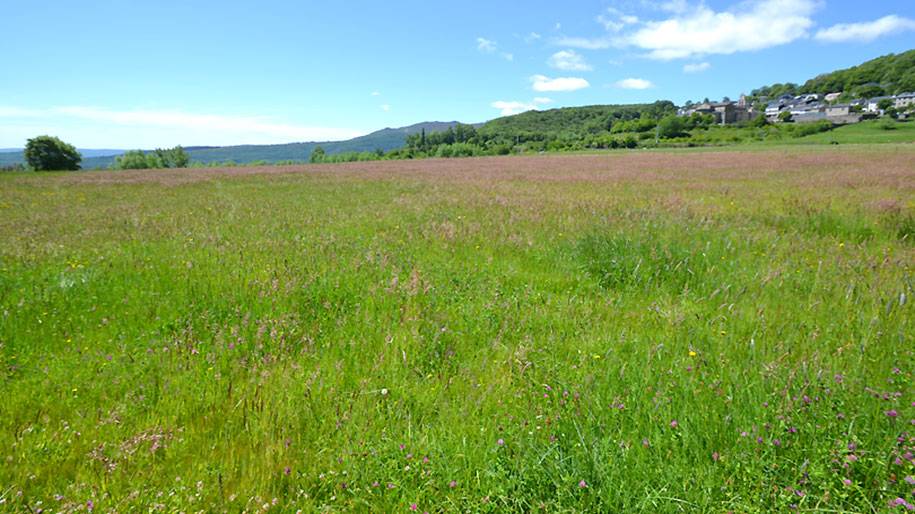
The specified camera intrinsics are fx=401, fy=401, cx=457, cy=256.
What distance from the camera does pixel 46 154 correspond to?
5972cm

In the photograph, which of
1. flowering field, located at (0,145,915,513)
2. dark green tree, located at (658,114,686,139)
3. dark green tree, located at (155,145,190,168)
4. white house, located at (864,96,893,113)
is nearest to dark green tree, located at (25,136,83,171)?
dark green tree, located at (155,145,190,168)

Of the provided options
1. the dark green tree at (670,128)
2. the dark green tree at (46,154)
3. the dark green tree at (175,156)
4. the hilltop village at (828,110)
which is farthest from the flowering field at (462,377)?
the hilltop village at (828,110)

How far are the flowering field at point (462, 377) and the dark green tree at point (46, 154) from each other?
77.5m

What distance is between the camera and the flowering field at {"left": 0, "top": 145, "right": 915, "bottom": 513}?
190cm

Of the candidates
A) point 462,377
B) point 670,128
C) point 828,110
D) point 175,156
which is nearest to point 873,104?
point 828,110

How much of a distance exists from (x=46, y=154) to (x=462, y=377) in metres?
85.1

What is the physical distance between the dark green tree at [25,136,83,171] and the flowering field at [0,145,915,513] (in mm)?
77456

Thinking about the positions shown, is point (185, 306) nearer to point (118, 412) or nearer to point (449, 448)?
point (118, 412)

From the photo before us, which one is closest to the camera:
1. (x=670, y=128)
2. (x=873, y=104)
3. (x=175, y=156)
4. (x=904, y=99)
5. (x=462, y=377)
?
(x=462, y=377)

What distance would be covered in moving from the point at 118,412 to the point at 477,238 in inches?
212

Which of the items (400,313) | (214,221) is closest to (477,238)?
(400,313)

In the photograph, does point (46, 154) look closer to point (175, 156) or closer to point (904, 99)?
point (175, 156)

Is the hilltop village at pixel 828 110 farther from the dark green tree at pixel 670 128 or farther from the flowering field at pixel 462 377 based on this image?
the flowering field at pixel 462 377

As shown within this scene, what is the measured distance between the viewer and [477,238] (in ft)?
23.2
